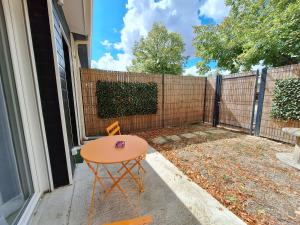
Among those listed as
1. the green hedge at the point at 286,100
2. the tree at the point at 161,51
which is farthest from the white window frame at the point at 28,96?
the tree at the point at 161,51

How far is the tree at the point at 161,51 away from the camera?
1585 centimetres

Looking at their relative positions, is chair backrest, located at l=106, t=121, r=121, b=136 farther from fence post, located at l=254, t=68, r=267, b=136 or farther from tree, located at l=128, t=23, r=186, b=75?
tree, located at l=128, t=23, r=186, b=75

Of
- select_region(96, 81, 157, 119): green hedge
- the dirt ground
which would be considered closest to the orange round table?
the dirt ground

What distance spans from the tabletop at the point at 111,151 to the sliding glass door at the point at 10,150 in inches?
23.9

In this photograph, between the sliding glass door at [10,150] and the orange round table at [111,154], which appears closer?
the sliding glass door at [10,150]

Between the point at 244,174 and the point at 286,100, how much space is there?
8.81 ft

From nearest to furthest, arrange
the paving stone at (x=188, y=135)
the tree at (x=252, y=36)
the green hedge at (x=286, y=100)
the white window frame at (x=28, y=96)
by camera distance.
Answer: the white window frame at (x=28, y=96) → the green hedge at (x=286, y=100) → the paving stone at (x=188, y=135) → the tree at (x=252, y=36)

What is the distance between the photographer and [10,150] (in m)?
1.30

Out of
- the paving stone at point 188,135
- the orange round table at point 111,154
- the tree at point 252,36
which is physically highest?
the tree at point 252,36

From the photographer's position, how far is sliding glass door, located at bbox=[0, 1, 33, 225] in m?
1.19

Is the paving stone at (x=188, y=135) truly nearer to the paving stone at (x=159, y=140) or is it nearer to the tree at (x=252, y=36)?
the paving stone at (x=159, y=140)

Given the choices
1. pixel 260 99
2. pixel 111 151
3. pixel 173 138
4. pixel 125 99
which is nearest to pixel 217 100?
pixel 260 99

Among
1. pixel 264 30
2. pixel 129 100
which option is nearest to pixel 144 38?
pixel 264 30

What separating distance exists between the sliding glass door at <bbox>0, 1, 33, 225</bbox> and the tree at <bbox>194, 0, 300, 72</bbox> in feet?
26.9
